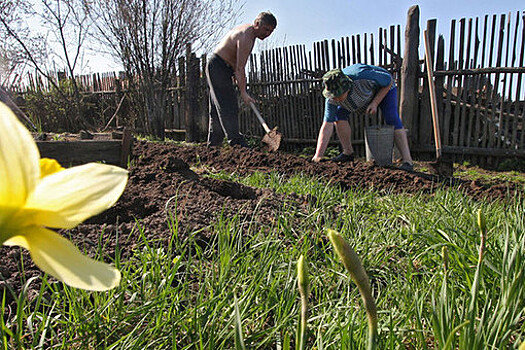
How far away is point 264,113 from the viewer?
31.6ft

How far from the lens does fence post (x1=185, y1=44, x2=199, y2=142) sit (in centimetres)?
1017

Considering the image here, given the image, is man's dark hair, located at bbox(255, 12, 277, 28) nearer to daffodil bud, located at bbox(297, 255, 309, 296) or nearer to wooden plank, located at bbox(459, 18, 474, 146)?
wooden plank, located at bbox(459, 18, 474, 146)

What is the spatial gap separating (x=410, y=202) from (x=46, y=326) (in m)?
2.41

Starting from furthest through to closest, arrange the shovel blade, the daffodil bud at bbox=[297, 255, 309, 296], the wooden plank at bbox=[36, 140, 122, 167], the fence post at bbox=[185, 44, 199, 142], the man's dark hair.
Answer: the fence post at bbox=[185, 44, 199, 142], the shovel blade, the man's dark hair, the wooden plank at bbox=[36, 140, 122, 167], the daffodil bud at bbox=[297, 255, 309, 296]

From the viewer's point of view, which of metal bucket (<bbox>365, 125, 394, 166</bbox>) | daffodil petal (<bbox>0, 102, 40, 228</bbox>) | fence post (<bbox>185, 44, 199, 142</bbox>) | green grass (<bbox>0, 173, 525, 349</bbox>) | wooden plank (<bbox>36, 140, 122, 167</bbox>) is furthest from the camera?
fence post (<bbox>185, 44, 199, 142</bbox>)

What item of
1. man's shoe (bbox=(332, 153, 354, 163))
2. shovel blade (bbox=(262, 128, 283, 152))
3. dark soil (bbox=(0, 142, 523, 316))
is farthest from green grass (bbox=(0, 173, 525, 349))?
shovel blade (bbox=(262, 128, 283, 152))

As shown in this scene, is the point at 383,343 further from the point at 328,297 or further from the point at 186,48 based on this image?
the point at 186,48

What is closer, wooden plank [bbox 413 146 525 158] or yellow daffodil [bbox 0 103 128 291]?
yellow daffodil [bbox 0 103 128 291]

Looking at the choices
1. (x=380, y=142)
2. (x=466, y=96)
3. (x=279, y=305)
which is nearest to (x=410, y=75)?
(x=466, y=96)

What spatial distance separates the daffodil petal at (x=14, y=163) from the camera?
31 centimetres

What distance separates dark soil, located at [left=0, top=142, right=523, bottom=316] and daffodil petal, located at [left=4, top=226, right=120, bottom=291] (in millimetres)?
817

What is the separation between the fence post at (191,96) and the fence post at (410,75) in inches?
197

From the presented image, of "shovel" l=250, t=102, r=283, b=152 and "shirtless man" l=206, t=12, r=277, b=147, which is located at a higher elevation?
"shirtless man" l=206, t=12, r=277, b=147

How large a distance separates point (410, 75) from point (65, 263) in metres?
7.47
